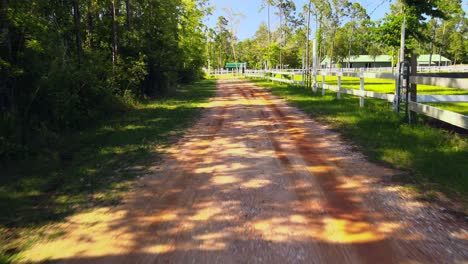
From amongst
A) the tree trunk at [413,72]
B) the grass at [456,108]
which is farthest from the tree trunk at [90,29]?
the grass at [456,108]

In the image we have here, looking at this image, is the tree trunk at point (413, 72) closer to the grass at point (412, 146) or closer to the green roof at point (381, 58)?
the grass at point (412, 146)

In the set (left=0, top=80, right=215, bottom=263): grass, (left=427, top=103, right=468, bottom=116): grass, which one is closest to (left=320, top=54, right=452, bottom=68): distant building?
(left=427, top=103, right=468, bottom=116): grass

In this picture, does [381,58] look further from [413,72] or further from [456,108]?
[413,72]

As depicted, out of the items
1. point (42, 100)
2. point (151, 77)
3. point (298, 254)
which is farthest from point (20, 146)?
point (151, 77)

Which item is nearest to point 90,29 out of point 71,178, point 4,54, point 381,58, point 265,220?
point 4,54

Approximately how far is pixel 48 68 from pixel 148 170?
4605 mm

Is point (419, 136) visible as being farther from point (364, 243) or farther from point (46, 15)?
point (46, 15)

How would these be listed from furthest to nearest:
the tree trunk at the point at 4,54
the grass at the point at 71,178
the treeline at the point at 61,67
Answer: the treeline at the point at 61,67 → the tree trunk at the point at 4,54 → the grass at the point at 71,178

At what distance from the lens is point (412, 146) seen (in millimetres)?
6555

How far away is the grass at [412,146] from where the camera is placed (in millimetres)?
4930

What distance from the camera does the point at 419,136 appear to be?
7238 millimetres

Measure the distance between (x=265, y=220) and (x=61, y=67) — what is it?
7.59m

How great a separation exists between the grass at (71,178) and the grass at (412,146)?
3.81 meters

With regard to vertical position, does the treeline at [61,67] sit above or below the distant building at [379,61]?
below
